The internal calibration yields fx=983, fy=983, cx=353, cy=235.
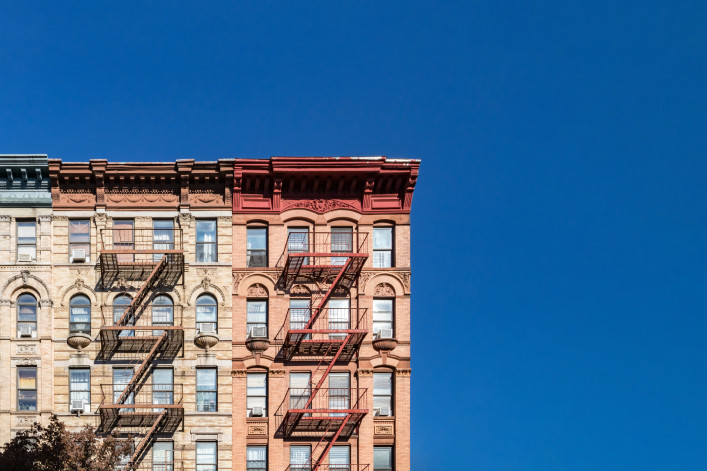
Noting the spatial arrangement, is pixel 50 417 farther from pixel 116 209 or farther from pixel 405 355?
pixel 405 355

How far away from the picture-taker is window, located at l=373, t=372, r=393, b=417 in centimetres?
3944

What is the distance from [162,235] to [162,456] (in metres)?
8.87

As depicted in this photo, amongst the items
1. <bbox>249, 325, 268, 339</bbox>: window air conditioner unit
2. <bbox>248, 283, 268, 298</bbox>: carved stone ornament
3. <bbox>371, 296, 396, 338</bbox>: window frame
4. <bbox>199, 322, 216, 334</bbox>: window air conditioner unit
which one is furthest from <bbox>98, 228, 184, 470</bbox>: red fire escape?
<bbox>371, 296, 396, 338</bbox>: window frame

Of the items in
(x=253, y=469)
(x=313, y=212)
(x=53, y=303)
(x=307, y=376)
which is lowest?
(x=253, y=469)

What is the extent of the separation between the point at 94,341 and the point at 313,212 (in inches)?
Answer: 402

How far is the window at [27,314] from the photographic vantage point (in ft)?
128

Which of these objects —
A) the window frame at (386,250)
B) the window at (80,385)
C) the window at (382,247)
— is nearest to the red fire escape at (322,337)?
the window frame at (386,250)

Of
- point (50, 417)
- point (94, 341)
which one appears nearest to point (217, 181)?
point (94, 341)

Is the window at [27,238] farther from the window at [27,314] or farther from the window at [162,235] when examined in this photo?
the window at [162,235]

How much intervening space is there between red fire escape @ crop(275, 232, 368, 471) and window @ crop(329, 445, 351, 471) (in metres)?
0.09

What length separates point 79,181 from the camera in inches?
1592

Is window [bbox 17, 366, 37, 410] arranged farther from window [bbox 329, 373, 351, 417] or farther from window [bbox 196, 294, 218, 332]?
window [bbox 329, 373, 351, 417]

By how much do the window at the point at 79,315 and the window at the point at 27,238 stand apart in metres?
2.56

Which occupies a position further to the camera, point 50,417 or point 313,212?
point 313,212
